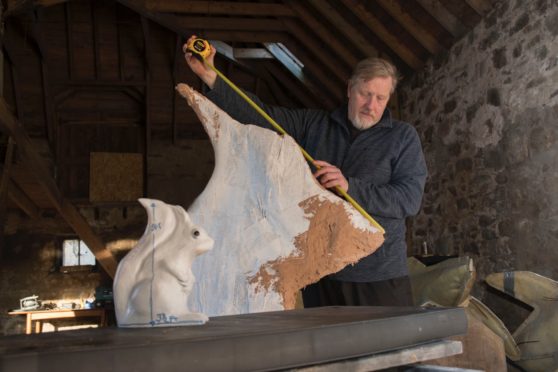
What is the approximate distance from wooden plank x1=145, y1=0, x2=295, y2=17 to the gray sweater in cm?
485

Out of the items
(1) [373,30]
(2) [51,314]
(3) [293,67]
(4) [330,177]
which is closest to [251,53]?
(3) [293,67]

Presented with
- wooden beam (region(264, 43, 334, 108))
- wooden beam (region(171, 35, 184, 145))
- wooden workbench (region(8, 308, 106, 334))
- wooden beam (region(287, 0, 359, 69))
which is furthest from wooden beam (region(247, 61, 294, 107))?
wooden workbench (region(8, 308, 106, 334))

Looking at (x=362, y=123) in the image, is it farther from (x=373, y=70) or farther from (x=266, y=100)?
(x=266, y=100)

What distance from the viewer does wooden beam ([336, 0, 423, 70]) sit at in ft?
18.1

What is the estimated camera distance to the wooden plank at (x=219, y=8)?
21.4 ft

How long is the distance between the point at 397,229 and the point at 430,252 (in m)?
3.92

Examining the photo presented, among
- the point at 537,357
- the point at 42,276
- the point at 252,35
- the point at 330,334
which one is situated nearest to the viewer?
the point at 330,334

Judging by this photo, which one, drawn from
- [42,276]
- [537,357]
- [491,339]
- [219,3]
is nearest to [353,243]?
[491,339]

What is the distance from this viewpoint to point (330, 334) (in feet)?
3.29

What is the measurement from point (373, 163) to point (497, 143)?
305cm

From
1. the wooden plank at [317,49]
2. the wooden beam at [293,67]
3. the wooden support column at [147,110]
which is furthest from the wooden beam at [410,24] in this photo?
the wooden support column at [147,110]

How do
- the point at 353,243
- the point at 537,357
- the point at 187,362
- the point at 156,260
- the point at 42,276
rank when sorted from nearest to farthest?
1. the point at 187,362
2. the point at 156,260
3. the point at 353,243
4. the point at 537,357
5. the point at 42,276

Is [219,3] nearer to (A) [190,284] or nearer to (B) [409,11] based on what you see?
(B) [409,11]

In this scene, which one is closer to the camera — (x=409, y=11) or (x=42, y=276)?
(x=409, y=11)
